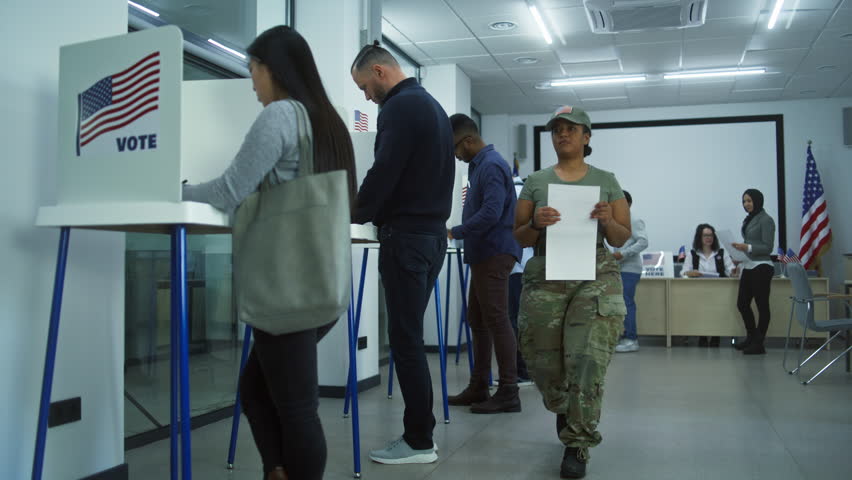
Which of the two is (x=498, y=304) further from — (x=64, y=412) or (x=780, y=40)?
(x=780, y=40)

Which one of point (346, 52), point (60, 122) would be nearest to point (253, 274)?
point (60, 122)

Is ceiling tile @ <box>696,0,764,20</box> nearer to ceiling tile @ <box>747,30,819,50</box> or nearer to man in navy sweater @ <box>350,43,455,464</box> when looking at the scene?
ceiling tile @ <box>747,30,819,50</box>

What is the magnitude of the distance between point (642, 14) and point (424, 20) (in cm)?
164

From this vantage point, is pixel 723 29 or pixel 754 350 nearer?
pixel 723 29

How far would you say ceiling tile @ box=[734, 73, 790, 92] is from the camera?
26.1 ft

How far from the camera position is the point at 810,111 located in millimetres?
9125

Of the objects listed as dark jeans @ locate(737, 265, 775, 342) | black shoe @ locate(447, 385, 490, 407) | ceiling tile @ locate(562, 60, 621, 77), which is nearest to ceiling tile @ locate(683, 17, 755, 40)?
ceiling tile @ locate(562, 60, 621, 77)

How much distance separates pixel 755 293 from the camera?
6828mm

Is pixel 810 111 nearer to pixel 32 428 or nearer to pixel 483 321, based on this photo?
pixel 483 321

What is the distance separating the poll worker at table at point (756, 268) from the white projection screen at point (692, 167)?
2.45 m

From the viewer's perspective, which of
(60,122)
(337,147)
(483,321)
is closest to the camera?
(337,147)

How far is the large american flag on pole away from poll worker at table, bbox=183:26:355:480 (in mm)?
8390

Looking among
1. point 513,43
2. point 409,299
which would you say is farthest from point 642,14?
point 409,299

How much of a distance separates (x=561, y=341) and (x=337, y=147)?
48.2 inches
